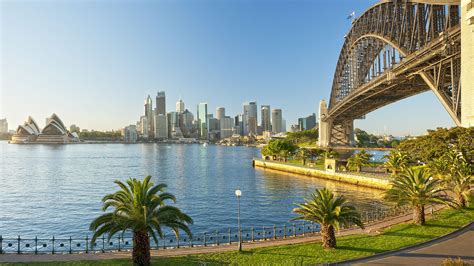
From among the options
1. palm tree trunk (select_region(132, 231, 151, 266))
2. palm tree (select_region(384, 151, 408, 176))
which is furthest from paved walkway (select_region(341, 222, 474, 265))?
palm tree (select_region(384, 151, 408, 176))

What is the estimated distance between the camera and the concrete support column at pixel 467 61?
38.1m

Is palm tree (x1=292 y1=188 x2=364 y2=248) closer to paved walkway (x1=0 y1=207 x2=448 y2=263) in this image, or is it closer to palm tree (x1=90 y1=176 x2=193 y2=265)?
paved walkway (x1=0 y1=207 x2=448 y2=263)

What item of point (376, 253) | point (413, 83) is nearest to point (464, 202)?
point (376, 253)

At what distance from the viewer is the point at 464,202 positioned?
28.6 meters

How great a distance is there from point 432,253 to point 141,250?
14678mm

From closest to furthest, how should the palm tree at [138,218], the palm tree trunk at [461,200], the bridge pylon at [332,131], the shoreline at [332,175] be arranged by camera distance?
the palm tree at [138,218], the palm tree trunk at [461,200], the shoreline at [332,175], the bridge pylon at [332,131]

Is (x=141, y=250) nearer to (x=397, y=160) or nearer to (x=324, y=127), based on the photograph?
(x=397, y=160)

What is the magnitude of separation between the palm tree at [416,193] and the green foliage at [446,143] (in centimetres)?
1503

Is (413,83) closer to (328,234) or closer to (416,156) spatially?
(416,156)

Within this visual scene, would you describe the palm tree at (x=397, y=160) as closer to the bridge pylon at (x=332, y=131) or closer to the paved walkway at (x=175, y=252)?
the paved walkway at (x=175, y=252)

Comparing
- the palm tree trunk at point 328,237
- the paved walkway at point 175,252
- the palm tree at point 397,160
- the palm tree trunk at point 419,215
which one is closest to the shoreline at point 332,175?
the palm tree at point 397,160

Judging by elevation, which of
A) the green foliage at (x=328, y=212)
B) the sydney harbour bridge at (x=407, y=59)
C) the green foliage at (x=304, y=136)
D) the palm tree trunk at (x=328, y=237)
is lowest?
the palm tree trunk at (x=328, y=237)

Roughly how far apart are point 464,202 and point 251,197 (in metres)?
29.0

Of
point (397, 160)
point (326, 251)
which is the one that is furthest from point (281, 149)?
point (326, 251)
